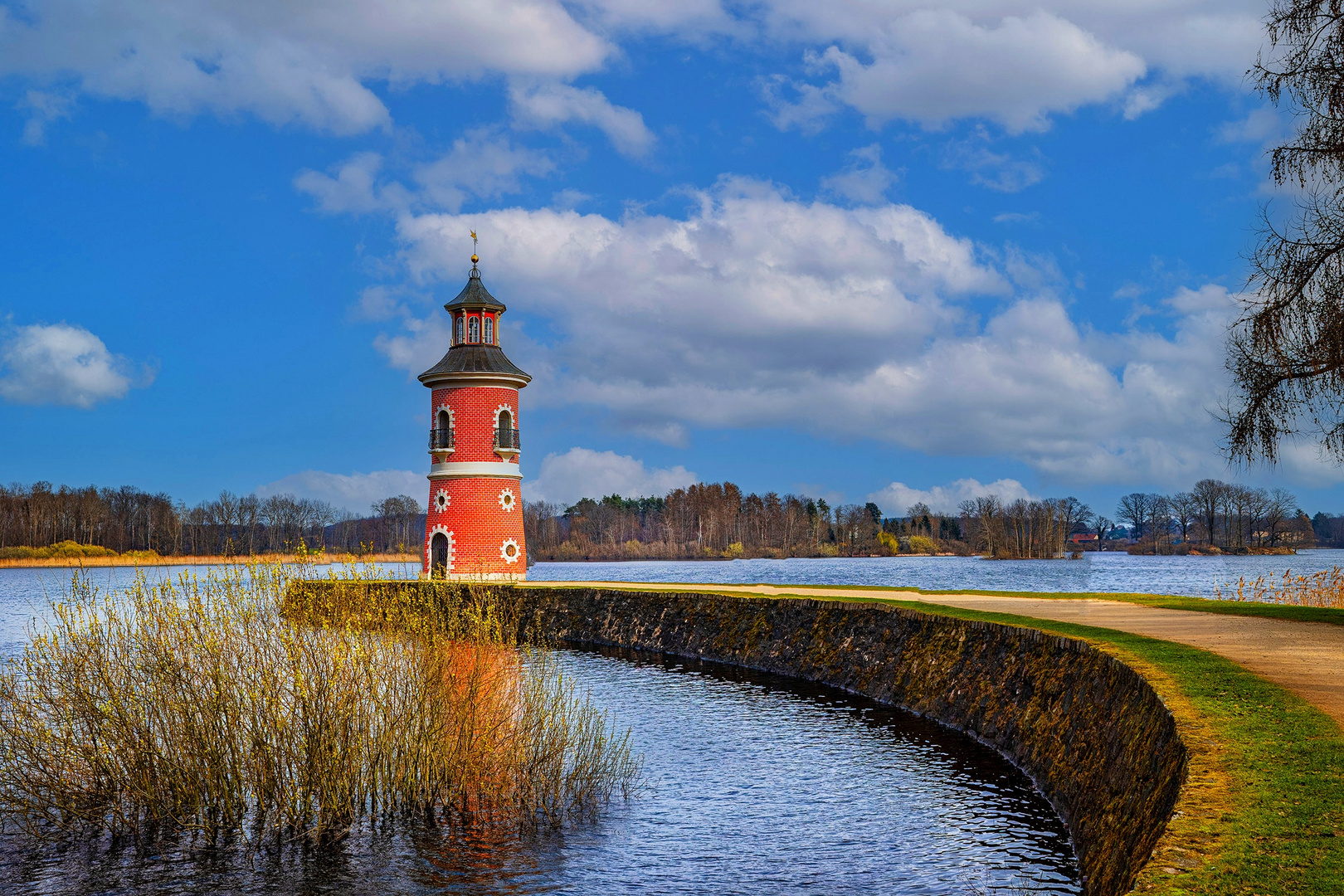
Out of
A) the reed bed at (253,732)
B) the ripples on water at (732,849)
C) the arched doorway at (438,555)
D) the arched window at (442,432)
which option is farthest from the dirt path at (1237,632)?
the arched window at (442,432)

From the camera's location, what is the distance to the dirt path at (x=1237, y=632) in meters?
10.6

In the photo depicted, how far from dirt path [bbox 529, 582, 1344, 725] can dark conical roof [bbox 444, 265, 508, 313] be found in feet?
54.7

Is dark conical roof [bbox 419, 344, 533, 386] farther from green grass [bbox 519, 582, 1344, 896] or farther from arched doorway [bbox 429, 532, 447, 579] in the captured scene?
green grass [bbox 519, 582, 1344, 896]

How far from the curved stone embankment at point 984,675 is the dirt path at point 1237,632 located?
5.51ft

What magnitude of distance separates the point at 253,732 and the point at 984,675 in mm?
10830

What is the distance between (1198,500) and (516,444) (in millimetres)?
96917

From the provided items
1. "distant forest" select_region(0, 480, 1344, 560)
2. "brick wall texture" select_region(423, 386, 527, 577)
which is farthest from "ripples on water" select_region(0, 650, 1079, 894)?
"distant forest" select_region(0, 480, 1344, 560)

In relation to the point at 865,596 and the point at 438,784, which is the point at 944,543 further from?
the point at 438,784

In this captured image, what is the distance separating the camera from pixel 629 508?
481ft

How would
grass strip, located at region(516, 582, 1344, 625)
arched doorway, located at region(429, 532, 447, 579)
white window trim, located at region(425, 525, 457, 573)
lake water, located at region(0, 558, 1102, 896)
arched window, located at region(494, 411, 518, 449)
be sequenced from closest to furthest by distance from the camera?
lake water, located at region(0, 558, 1102, 896) < grass strip, located at region(516, 582, 1344, 625) < white window trim, located at region(425, 525, 457, 573) < arched doorway, located at region(429, 532, 447, 579) < arched window, located at region(494, 411, 518, 449)

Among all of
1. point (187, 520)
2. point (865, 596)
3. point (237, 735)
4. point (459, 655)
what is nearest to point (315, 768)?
point (237, 735)

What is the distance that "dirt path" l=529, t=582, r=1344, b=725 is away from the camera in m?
10.6

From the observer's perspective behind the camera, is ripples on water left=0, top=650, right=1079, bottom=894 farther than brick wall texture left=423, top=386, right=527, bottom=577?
No

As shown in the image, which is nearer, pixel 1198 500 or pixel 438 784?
pixel 438 784
